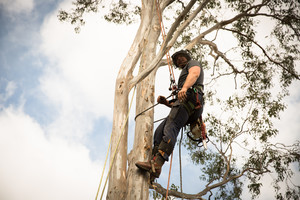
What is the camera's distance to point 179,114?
107 inches

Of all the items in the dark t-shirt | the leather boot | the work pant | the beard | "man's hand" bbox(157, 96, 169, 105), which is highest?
the beard

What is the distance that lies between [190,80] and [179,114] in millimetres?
394

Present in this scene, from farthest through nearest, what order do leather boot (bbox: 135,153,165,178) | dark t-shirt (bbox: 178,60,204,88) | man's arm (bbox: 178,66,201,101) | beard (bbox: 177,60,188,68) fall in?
beard (bbox: 177,60,188,68)
dark t-shirt (bbox: 178,60,204,88)
man's arm (bbox: 178,66,201,101)
leather boot (bbox: 135,153,165,178)

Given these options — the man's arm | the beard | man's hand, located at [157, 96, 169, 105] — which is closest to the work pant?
the man's arm

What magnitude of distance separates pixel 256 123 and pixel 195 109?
→ 574 cm

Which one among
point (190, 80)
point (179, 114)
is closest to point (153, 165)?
point (179, 114)

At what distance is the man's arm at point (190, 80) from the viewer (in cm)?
262

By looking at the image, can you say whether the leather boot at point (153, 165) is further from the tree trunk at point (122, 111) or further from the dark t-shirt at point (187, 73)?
the dark t-shirt at point (187, 73)

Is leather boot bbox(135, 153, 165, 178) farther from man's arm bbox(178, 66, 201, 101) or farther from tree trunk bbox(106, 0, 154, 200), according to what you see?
man's arm bbox(178, 66, 201, 101)

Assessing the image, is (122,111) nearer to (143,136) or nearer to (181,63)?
(143,136)

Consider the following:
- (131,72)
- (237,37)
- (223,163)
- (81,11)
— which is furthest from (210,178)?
(81,11)

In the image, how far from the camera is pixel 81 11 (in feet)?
26.9

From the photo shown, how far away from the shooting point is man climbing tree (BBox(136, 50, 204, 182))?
253cm

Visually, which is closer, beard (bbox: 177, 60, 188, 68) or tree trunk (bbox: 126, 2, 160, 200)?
tree trunk (bbox: 126, 2, 160, 200)
